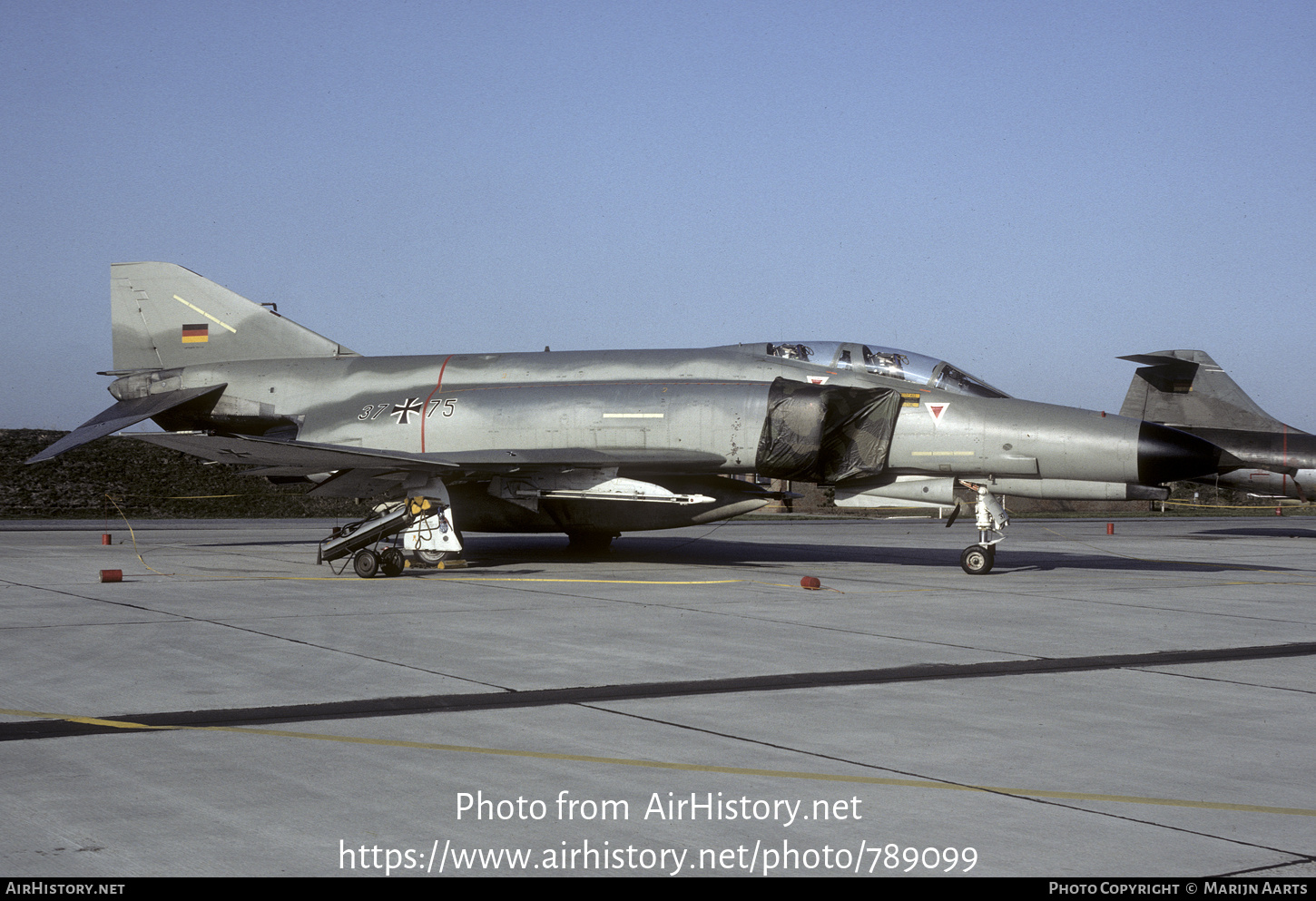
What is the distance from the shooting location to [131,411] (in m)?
17.6

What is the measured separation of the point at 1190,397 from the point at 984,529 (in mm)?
12311

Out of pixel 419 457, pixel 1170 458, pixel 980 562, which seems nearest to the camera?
pixel 1170 458

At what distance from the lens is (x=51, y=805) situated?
13.9ft

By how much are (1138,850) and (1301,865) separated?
1.61ft

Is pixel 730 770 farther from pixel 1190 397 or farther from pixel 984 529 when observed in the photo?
pixel 1190 397

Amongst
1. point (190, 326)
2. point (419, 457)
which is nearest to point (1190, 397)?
point (419, 457)

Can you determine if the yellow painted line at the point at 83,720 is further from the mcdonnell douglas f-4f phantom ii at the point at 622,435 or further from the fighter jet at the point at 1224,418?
the fighter jet at the point at 1224,418

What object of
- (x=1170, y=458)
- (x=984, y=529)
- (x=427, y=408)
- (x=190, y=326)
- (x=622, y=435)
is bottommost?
(x=984, y=529)

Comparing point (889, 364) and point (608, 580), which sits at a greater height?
point (889, 364)

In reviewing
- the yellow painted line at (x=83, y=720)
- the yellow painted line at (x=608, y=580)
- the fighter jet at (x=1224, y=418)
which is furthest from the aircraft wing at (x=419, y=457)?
A: the fighter jet at (x=1224, y=418)

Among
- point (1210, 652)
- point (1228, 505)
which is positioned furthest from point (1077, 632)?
point (1228, 505)

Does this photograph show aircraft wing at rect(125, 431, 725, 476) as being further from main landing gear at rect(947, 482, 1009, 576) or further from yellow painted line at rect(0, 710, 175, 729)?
yellow painted line at rect(0, 710, 175, 729)

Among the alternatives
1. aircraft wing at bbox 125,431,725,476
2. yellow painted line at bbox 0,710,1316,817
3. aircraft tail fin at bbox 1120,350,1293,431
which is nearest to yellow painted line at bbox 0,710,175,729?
yellow painted line at bbox 0,710,1316,817

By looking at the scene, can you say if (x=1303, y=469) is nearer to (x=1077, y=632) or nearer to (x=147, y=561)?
(x=1077, y=632)
